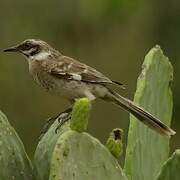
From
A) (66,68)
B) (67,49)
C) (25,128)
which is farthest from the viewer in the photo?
(67,49)

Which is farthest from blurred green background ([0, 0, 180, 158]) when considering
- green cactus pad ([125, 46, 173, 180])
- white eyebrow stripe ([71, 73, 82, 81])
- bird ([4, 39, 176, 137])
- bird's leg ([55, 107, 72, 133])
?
green cactus pad ([125, 46, 173, 180])

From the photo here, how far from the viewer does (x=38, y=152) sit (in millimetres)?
4375

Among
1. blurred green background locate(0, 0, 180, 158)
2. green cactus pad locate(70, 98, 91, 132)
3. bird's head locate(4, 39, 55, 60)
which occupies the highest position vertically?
green cactus pad locate(70, 98, 91, 132)

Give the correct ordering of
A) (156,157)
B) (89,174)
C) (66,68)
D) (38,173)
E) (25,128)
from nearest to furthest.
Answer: (89,174) → (38,173) → (156,157) → (66,68) → (25,128)

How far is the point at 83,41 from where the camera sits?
13.5 metres

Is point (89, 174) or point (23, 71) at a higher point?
point (89, 174)

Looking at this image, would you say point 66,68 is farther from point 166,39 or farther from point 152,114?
point 166,39

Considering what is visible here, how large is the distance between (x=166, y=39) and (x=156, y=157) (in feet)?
24.9

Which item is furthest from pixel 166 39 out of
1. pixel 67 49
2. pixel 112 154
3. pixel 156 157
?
pixel 112 154

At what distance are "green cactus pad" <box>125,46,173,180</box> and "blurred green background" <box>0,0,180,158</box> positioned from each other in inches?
265

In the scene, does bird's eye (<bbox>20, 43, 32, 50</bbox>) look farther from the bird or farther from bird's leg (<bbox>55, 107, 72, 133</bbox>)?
bird's leg (<bbox>55, 107, 72, 133</bbox>)

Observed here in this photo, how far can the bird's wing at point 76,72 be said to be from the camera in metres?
5.71

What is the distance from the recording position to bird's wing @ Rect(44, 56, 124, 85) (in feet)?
18.7

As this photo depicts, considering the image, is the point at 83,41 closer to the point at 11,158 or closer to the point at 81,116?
the point at 11,158
